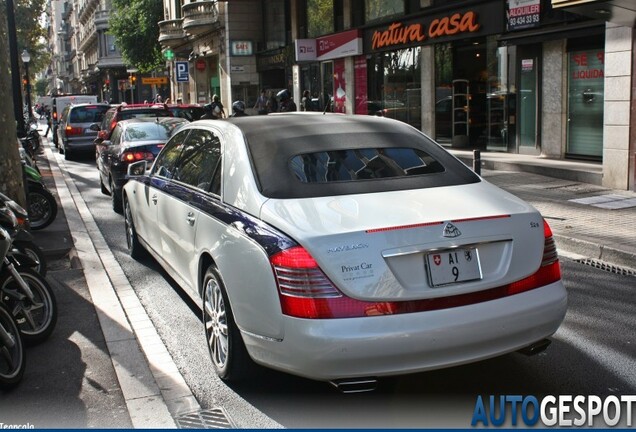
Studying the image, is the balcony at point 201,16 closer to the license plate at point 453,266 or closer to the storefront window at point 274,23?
the storefront window at point 274,23

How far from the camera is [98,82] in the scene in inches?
3541

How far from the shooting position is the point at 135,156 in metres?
11.6

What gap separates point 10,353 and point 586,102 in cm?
1310

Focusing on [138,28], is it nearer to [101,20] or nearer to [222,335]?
[101,20]

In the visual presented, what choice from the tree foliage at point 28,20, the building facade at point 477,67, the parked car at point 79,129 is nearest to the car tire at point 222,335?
the building facade at point 477,67

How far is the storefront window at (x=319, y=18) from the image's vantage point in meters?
26.4

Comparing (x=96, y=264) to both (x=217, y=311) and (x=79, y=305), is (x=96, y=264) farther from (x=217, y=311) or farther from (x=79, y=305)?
(x=217, y=311)

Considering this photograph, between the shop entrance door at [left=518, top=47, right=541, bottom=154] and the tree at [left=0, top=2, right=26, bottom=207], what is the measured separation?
11612 millimetres

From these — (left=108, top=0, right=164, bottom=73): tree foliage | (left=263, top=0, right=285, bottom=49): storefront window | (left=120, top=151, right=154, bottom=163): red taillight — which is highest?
(left=108, top=0, right=164, bottom=73): tree foliage

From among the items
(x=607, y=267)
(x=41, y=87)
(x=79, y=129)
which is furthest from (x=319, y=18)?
(x=41, y=87)

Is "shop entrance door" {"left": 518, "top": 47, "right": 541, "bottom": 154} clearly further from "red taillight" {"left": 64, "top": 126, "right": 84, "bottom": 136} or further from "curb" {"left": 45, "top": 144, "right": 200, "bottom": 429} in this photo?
"red taillight" {"left": 64, "top": 126, "right": 84, "bottom": 136}

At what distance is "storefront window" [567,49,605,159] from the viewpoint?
14.3 metres

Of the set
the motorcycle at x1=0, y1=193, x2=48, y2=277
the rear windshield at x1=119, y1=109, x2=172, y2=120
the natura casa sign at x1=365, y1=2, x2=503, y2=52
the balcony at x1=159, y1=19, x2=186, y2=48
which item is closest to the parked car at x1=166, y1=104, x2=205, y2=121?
the rear windshield at x1=119, y1=109, x2=172, y2=120

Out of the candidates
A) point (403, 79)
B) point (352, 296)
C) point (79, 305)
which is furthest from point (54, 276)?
point (403, 79)
